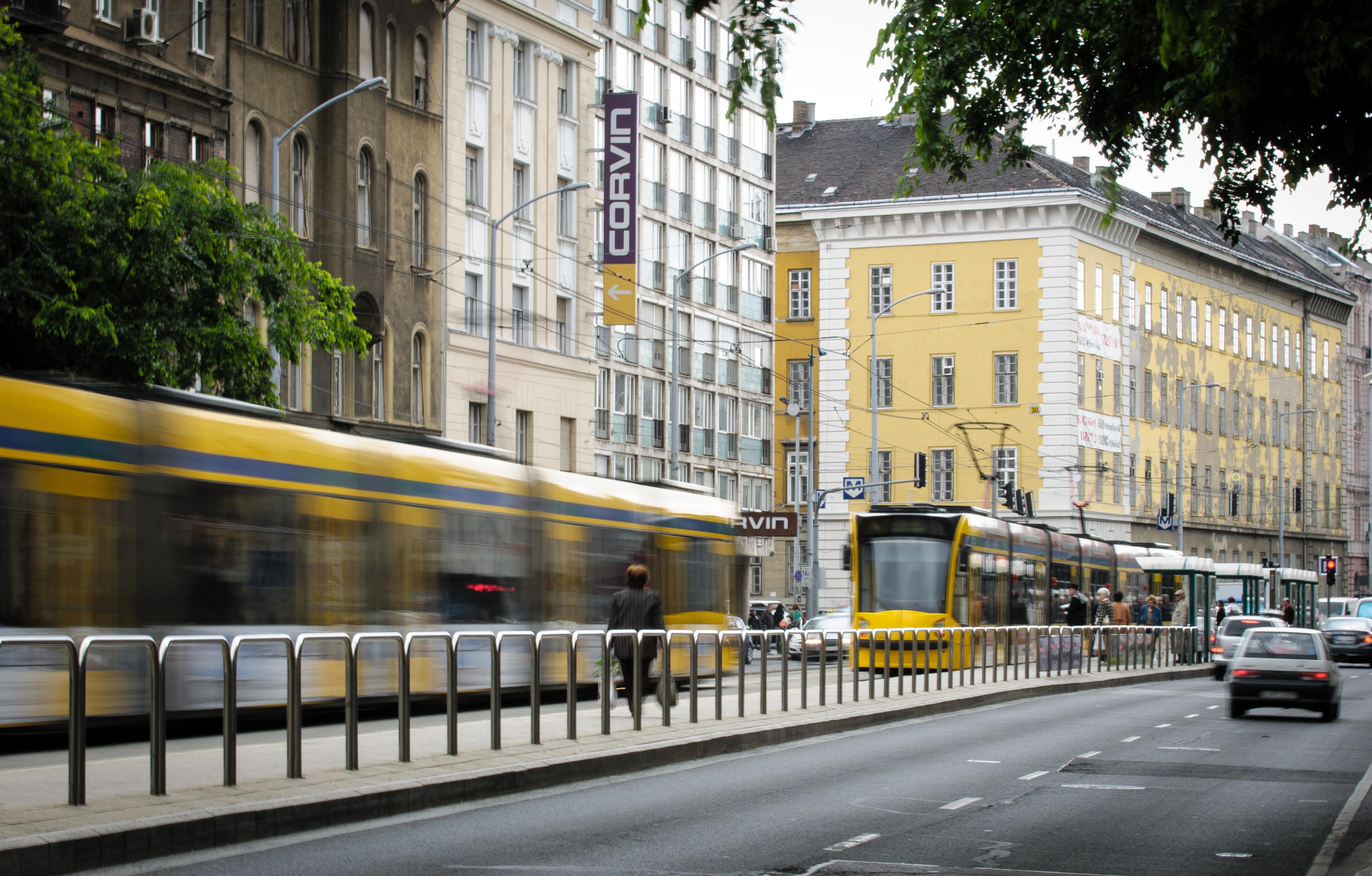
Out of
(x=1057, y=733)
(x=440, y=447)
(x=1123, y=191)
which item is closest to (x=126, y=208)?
(x=440, y=447)

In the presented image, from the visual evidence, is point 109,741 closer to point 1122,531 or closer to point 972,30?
point 972,30

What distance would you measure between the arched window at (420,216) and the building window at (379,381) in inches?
107

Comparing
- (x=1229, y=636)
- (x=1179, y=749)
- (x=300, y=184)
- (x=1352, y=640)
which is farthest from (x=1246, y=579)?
(x=1179, y=749)

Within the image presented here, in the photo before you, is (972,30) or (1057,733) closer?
(972,30)

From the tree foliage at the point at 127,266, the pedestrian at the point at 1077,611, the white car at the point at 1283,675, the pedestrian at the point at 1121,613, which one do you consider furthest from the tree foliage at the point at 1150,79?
the pedestrian at the point at 1121,613

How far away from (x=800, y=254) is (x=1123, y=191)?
18072mm

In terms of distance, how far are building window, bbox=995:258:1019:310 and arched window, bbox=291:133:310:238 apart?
40.1 m

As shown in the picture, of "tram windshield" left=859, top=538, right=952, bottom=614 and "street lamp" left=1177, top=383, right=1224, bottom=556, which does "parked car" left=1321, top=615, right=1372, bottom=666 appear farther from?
"street lamp" left=1177, top=383, right=1224, bottom=556

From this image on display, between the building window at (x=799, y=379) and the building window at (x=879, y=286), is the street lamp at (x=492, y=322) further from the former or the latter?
the building window at (x=879, y=286)

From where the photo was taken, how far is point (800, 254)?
82.9 metres

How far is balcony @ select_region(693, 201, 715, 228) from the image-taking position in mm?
71250

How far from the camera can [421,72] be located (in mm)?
48250

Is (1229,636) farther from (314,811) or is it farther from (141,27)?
(314,811)

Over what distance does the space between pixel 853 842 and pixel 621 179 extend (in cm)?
4285
